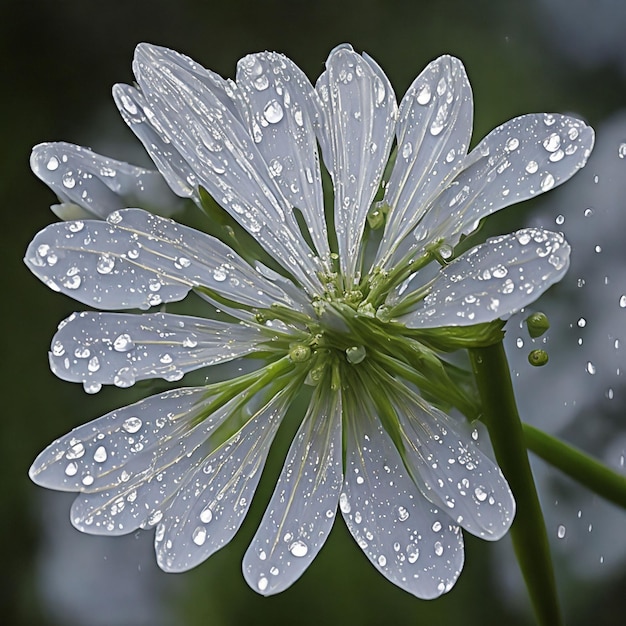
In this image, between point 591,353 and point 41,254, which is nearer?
point 41,254

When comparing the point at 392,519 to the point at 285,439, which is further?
the point at 285,439

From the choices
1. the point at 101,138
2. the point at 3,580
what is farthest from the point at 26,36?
the point at 3,580

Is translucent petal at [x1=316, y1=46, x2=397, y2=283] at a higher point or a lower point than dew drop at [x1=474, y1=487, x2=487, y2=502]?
higher

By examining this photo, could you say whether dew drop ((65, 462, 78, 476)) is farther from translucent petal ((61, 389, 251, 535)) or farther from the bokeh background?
the bokeh background

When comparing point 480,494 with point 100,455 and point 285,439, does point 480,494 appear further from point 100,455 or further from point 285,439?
point 285,439

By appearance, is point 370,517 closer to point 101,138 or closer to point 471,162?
point 471,162

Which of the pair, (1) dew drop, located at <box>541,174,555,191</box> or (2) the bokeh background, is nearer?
(1) dew drop, located at <box>541,174,555,191</box>

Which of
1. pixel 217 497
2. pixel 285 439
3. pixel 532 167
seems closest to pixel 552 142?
pixel 532 167

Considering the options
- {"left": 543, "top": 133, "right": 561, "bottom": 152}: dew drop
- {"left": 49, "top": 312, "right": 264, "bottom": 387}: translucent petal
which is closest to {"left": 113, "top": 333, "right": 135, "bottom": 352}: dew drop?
{"left": 49, "top": 312, "right": 264, "bottom": 387}: translucent petal
